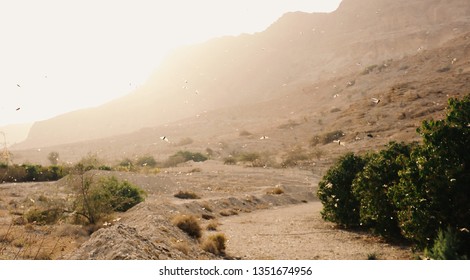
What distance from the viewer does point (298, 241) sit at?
15.6 meters

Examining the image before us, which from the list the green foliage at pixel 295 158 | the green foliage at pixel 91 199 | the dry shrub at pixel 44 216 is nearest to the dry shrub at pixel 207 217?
the green foliage at pixel 91 199

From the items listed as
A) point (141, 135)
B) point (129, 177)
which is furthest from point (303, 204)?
point (141, 135)

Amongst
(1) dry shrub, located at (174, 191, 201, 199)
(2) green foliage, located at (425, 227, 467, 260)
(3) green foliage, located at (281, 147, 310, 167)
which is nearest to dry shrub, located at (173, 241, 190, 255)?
(2) green foliage, located at (425, 227, 467, 260)

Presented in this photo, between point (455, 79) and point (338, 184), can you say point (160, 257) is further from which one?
point (455, 79)

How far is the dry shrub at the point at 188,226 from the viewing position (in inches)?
621

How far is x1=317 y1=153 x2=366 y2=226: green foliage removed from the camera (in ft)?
57.6

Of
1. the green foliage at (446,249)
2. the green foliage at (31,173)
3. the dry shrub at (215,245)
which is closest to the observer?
the green foliage at (446,249)

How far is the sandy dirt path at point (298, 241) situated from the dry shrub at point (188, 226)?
→ 52.8 inches

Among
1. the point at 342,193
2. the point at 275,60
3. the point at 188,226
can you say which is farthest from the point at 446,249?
the point at 275,60

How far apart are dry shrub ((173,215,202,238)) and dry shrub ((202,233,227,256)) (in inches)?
73.1

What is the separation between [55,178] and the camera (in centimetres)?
3797

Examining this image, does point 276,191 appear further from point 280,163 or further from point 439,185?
point 439,185

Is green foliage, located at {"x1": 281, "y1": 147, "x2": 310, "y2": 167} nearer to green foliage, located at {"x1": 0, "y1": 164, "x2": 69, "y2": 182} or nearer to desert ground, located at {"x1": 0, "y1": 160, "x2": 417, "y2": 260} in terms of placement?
desert ground, located at {"x1": 0, "y1": 160, "x2": 417, "y2": 260}

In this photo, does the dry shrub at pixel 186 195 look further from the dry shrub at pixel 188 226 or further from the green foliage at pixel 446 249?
the green foliage at pixel 446 249
